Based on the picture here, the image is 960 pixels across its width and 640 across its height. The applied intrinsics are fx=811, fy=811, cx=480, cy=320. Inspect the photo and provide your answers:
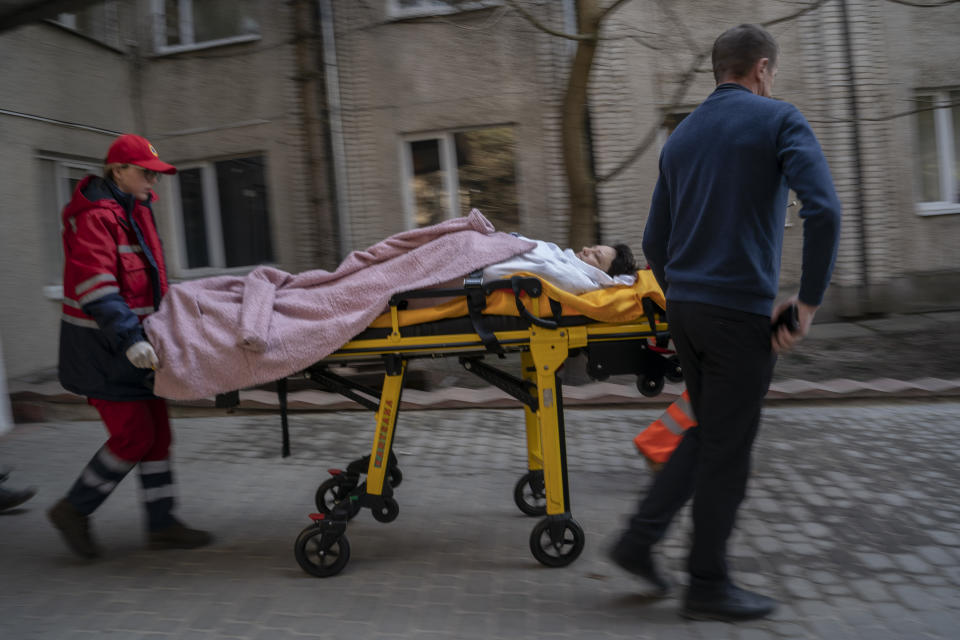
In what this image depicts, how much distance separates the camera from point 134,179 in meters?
4.15

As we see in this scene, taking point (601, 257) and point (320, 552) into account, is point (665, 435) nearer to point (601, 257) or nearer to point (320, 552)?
point (601, 257)

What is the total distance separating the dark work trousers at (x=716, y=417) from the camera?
3.00 m

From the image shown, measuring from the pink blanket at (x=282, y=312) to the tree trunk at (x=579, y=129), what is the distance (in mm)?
3852

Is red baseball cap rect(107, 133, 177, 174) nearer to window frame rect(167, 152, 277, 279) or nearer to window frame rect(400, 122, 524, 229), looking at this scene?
window frame rect(400, 122, 524, 229)

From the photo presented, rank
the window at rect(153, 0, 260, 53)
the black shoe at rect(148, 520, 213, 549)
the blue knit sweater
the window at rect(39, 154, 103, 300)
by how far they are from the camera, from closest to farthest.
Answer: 1. the blue knit sweater
2. the black shoe at rect(148, 520, 213, 549)
3. the window at rect(39, 154, 103, 300)
4. the window at rect(153, 0, 260, 53)

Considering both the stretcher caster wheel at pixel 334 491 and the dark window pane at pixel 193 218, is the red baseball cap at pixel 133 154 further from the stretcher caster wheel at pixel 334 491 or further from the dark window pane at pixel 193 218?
the dark window pane at pixel 193 218

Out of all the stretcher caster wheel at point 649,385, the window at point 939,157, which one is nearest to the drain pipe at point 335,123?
the stretcher caster wheel at point 649,385

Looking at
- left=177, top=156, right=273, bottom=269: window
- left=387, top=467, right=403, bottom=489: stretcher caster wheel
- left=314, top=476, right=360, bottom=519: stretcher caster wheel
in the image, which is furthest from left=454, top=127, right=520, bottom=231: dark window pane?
left=314, top=476, right=360, bottom=519: stretcher caster wheel

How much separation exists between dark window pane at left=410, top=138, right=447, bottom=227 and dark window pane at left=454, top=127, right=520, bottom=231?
0.34 m

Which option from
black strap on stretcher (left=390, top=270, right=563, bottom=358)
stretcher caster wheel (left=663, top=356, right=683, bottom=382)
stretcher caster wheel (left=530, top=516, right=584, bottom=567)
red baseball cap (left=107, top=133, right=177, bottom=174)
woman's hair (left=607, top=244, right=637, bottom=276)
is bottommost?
stretcher caster wheel (left=530, top=516, right=584, bottom=567)

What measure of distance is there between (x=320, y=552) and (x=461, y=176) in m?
7.80

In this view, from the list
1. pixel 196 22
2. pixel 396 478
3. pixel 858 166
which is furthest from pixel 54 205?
pixel 858 166

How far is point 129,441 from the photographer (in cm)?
405

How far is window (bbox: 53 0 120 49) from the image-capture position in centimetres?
1080
